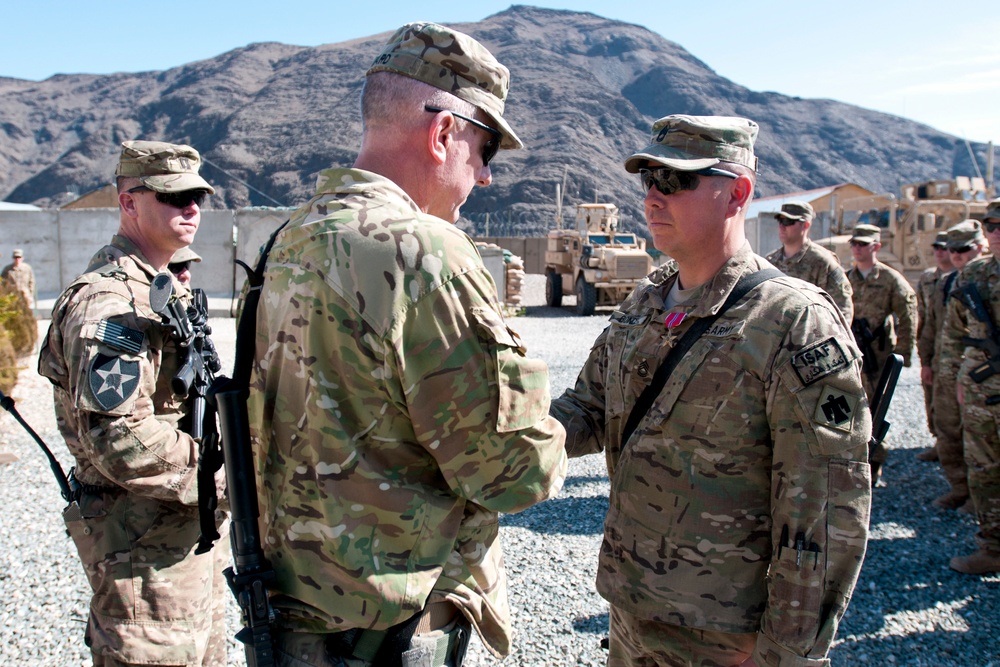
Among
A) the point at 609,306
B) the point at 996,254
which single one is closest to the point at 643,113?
the point at 609,306

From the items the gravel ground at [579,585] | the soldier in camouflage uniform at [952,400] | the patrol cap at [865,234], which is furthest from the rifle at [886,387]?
the patrol cap at [865,234]

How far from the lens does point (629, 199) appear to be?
58.8m

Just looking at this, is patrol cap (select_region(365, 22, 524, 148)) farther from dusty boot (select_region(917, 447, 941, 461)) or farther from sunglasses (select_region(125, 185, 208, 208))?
dusty boot (select_region(917, 447, 941, 461))

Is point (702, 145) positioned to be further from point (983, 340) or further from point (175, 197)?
point (983, 340)

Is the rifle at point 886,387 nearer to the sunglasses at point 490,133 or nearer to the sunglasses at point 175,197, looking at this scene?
the sunglasses at point 490,133

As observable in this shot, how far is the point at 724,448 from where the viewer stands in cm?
191

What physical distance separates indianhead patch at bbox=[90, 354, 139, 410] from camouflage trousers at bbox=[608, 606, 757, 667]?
1552 mm

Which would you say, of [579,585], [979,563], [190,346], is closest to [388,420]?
[190,346]

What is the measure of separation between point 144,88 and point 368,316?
316 feet

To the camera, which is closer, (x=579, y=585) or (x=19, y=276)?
(x=579, y=585)

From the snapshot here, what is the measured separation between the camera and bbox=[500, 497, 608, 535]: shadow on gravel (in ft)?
16.1

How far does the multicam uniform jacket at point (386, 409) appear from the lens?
1358 millimetres

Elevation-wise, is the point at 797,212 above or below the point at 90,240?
above

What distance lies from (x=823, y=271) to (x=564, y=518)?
2.62m
